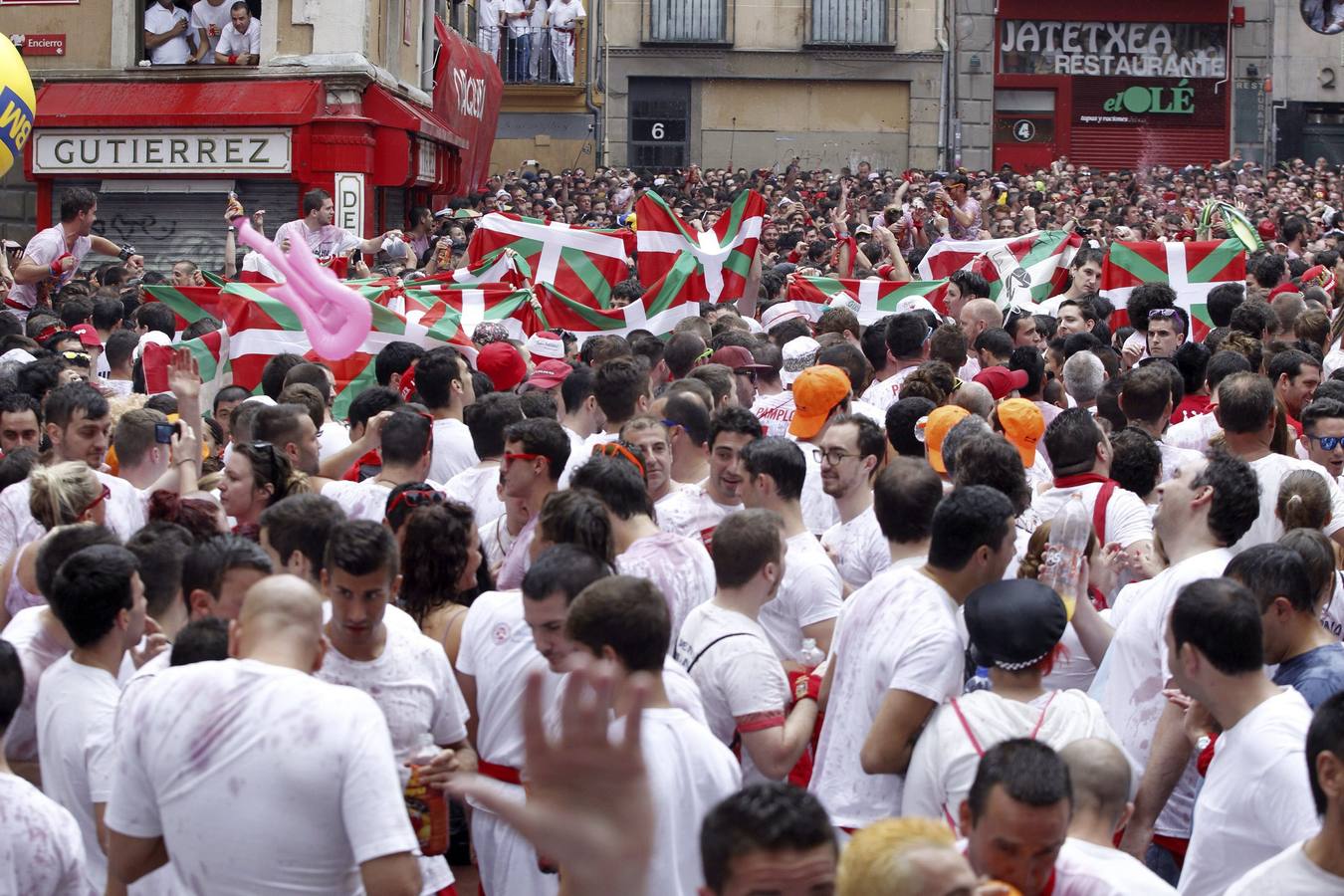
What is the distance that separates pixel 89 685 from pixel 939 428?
3.28 metres

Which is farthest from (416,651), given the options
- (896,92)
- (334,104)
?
(896,92)

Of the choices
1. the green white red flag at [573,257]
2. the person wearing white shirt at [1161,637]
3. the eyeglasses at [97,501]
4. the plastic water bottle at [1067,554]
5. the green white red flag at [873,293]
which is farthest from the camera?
the green white red flag at [573,257]

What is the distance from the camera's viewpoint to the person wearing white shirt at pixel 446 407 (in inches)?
281

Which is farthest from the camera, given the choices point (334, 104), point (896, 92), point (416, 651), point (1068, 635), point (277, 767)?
point (896, 92)

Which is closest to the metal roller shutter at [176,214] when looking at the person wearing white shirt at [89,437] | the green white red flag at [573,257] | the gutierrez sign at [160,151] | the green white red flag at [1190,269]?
the gutierrez sign at [160,151]

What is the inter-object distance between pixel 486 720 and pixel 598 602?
97cm

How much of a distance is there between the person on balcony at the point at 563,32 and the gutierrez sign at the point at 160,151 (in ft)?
54.3

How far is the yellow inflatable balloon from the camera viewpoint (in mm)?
11164

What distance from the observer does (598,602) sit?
3.83 meters

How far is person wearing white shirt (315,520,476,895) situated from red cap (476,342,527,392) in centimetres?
464

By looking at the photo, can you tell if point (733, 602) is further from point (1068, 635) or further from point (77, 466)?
point (77, 466)

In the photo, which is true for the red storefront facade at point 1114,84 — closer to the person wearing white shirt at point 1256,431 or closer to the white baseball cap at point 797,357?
the white baseball cap at point 797,357

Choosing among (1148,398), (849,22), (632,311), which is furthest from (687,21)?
(1148,398)

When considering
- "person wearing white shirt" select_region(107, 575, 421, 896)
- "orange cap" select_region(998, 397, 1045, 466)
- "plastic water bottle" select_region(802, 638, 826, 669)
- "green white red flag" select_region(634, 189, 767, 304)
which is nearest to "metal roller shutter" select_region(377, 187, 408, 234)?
"green white red flag" select_region(634, 189, 767, 304)
